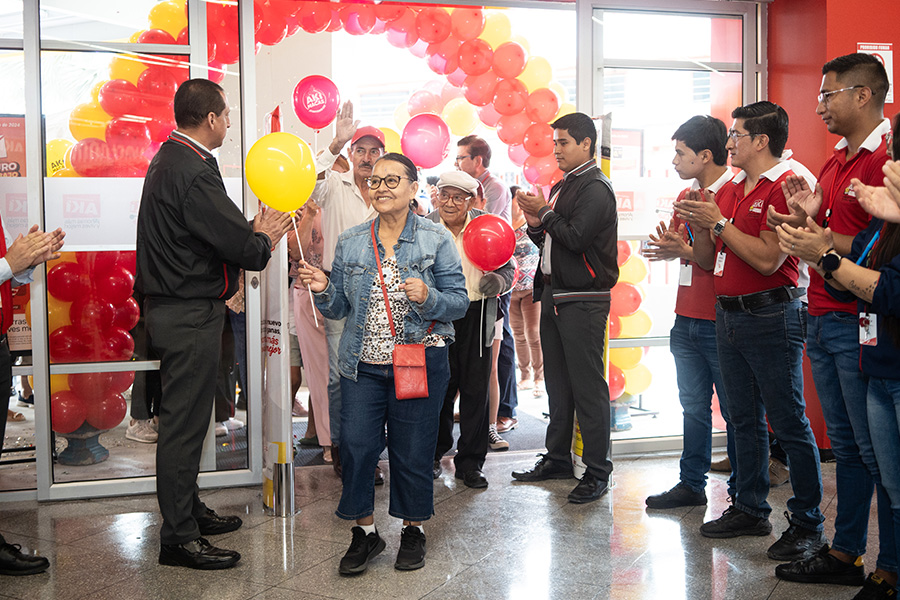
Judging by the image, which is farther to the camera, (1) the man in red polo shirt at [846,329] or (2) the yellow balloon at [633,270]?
(2) the yellow balloon at [633,270]

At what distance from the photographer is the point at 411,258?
307 centimetres

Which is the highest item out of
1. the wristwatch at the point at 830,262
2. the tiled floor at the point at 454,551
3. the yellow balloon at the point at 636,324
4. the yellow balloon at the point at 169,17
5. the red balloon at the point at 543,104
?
the yellow balloon at the point at 169,17

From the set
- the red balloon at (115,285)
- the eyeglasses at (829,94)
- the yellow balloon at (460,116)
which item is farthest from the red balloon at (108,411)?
the yellow balloon at (460,116)

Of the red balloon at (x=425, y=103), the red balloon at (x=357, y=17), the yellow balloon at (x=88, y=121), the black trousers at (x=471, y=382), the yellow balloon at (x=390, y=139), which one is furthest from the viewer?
the red balloon at (x=425, y=103)

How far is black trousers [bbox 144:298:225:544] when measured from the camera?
3.15 m

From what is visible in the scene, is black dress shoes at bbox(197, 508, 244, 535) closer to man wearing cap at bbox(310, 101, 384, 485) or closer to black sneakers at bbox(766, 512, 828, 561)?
man wearing cap at bbox(310, 101, 384, 485)

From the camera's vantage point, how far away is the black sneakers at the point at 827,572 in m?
2.92

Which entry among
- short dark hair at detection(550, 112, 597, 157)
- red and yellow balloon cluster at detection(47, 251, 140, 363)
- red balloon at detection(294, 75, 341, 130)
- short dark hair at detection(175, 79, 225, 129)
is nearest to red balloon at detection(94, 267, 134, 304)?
red and yellow balloon cluster at detection(47, 251, 140, 363)

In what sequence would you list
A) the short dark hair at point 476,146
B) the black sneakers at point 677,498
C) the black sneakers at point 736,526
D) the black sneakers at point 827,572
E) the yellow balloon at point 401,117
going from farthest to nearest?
the yellow balloon at point 401,117, the short dark hair at point 476,146, the black sneakers at point 677,498, the black sneakers at point 736,526, the black sneakers at point 827,572

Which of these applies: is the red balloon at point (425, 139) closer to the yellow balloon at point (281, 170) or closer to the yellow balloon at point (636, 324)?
the yellow balloon at point (636, 324)

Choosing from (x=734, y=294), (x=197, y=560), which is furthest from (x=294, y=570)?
(x=734, y=294)

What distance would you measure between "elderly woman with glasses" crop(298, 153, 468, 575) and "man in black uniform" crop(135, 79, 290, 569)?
1.54ft

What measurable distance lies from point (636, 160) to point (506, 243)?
4.27 feet

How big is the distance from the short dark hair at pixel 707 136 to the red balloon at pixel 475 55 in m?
2.52
